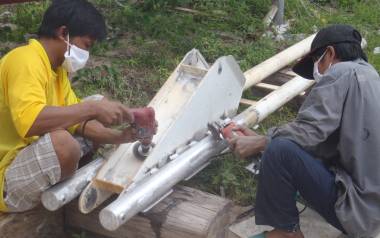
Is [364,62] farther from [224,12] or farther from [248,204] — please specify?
[224,12]

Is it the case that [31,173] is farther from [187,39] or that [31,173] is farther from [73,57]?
[187,39]

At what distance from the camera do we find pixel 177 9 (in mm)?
8086

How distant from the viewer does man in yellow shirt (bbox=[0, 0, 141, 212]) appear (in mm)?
3150

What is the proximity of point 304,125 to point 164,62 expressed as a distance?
308cm

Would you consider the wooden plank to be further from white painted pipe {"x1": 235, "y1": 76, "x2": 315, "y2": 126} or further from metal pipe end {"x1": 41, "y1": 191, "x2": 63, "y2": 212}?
metal pipe end {"x1": 41, "y1": 191, "x2": 63, "y2": 212}

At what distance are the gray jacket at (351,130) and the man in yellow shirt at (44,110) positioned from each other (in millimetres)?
1066

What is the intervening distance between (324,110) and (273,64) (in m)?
2.73

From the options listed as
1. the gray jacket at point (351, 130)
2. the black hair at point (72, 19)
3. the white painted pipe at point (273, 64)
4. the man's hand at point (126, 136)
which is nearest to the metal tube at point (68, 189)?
the man's hand at point (126, 136)

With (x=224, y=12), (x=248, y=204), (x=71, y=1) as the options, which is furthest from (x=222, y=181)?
(x=224, y=12)

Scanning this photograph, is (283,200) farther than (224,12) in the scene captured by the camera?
No

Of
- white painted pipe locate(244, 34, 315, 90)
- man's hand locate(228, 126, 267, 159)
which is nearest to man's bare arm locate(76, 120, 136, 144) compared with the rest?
man's hand locate(228, 126, 267, 159)

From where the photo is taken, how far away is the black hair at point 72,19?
3432mm

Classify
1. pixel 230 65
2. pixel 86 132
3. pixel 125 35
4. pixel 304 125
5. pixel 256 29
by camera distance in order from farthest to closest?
1. pixel 256 29
2. pixel 125 35
3. pixel 230 65
4. pixel 86 132
5. pixel 304 125

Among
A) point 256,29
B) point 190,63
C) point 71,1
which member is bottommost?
point 256,29
